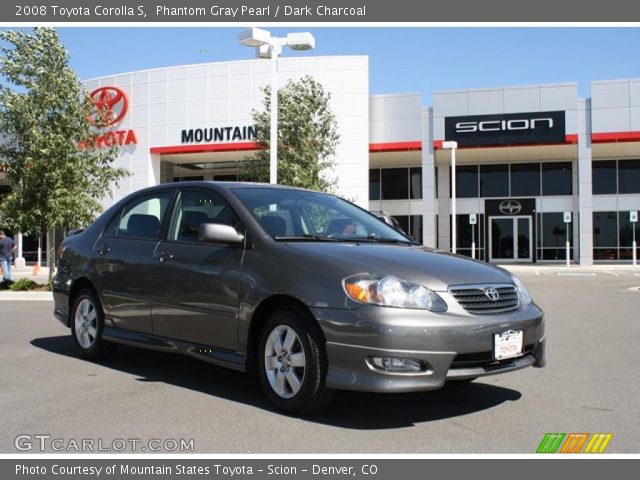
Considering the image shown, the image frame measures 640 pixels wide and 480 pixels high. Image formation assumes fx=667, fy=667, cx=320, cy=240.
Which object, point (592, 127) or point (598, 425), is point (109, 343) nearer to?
point (598, 425)

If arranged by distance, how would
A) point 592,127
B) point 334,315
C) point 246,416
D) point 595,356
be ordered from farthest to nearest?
A: point 592,127, point 595,356, point 246,416, point 334,315

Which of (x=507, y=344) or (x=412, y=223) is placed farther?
(x=412, y=223)

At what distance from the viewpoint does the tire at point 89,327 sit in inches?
258

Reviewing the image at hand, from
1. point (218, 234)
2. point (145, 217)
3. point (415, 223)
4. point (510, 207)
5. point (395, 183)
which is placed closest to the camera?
point (218, 234)

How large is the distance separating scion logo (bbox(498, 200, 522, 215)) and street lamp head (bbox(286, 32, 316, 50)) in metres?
21.8

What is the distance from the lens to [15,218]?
16312 mm

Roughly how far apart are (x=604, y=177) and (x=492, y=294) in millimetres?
32885

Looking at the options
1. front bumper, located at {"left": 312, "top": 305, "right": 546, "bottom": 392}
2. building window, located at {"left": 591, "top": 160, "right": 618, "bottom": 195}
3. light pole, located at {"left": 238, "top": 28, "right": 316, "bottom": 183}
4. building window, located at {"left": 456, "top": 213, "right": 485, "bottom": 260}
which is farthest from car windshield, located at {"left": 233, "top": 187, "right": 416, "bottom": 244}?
building window, located at {"left": 591, "top": 160, "right": 618, "bottom": 195}

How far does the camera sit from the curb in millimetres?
14555

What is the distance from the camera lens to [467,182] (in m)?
35.6

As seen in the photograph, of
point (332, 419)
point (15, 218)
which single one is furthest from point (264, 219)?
point (15, 218)

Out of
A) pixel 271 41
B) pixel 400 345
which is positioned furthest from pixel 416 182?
pixel 400 345

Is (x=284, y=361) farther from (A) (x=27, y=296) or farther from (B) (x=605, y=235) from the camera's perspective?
(B) (x=605, y=235)

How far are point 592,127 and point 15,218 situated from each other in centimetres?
2407
